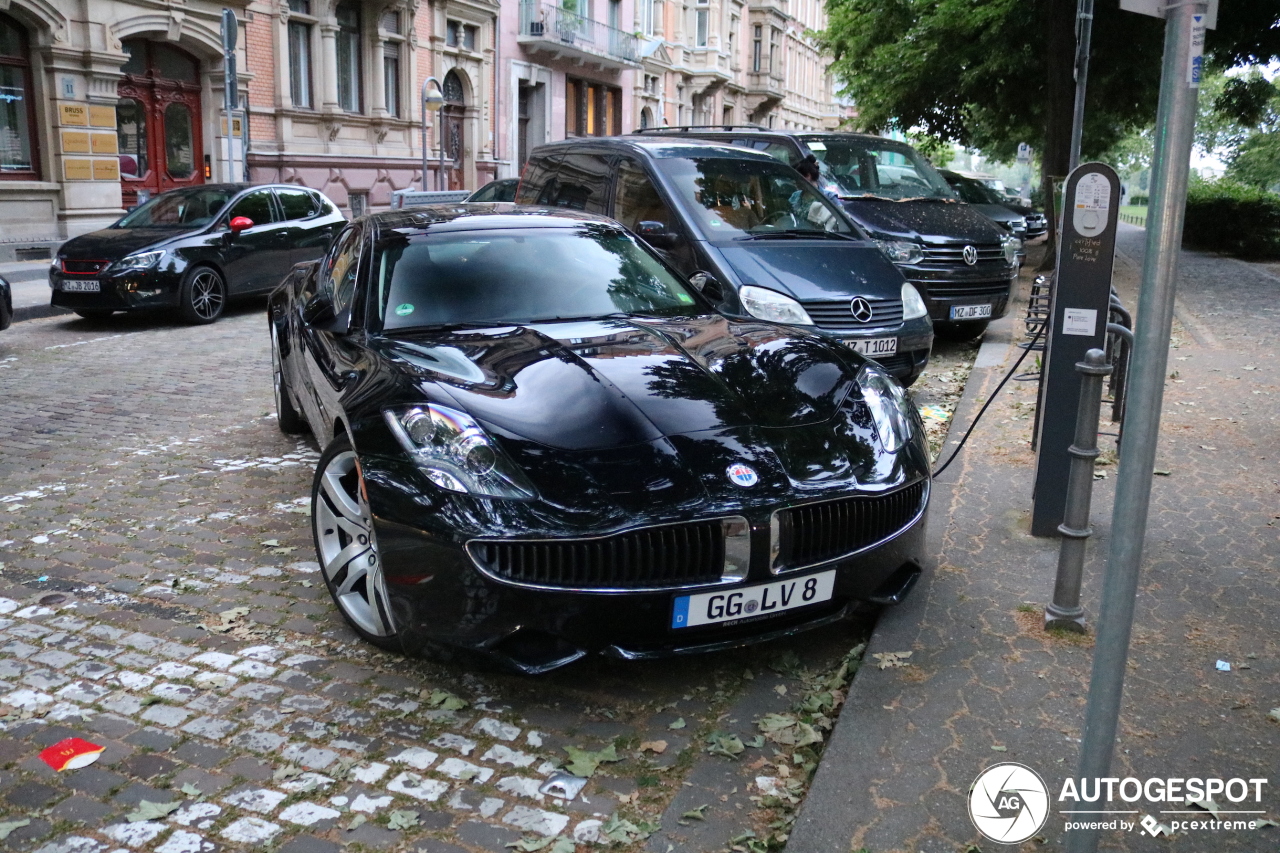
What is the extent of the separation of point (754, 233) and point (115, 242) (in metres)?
8.04

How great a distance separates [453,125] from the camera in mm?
31406

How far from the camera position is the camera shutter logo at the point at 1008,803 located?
9.57 ft

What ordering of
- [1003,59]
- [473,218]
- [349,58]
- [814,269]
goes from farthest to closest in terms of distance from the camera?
1. [349,58]
2. [1003,59]
3. [814,269]
4. [473,218]

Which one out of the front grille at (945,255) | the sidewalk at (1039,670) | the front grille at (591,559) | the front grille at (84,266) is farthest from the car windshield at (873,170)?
the front grille at (591,559)

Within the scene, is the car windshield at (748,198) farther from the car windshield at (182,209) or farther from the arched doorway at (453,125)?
the arched doorway at (453,125)

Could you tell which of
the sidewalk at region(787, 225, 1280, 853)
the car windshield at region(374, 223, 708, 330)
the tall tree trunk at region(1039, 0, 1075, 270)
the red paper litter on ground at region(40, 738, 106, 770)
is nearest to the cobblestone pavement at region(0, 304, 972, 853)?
the red paper litter on ground at region(40, 738, 106, 770)

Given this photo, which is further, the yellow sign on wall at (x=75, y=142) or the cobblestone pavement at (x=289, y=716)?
the yellow sign on wall at (x=75, y=142)

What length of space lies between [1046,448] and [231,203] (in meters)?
11.3

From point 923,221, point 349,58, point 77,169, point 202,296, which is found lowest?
point 202,296

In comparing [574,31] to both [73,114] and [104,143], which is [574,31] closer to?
[104,143]

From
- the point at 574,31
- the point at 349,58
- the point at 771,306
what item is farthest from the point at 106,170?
the point at 574,31

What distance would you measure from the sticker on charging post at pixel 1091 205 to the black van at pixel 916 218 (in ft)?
19.1

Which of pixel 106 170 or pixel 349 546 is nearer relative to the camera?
pixel 349 546

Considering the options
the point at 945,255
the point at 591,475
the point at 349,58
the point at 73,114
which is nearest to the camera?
the point at 591,475
